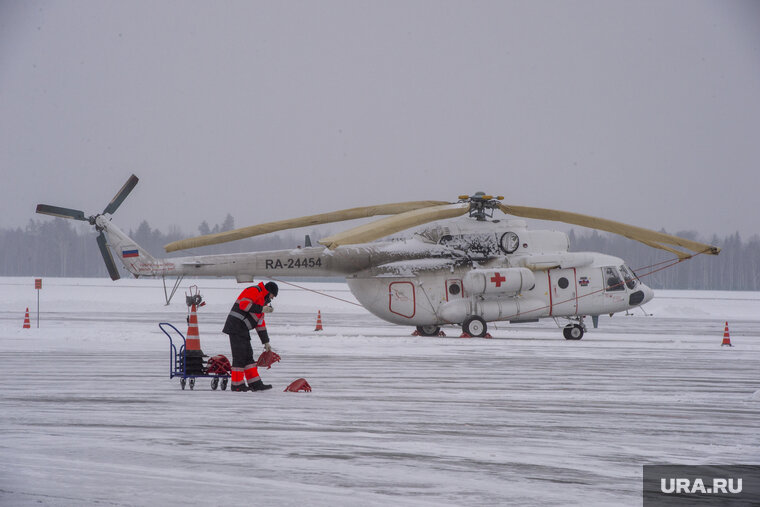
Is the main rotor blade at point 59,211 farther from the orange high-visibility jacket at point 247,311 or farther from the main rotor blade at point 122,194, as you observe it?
the orange high-visibility jacket at point 247,311

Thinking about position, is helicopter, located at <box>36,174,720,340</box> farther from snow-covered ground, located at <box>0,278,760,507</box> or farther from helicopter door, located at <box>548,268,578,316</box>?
snow-covered ground, located at <box>0,278,760,507</box>

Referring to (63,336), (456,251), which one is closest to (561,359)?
(456,251)

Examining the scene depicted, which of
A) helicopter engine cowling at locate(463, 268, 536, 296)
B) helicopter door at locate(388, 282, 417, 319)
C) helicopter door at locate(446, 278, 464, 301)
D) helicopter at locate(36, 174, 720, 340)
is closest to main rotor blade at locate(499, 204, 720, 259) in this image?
helicopter at locate(36, 174, 720, 340)

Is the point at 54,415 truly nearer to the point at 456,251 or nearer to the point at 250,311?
the point at 250,311

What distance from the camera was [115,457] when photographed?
601 cm

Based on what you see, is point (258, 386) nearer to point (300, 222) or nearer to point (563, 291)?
point (300, 222)

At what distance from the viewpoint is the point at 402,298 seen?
1962cm

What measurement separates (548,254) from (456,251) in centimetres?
255

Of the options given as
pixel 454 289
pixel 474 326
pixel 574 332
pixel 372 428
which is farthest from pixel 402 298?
pixel 372 428

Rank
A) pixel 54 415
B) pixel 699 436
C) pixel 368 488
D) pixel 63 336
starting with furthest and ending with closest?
1. pixel 63 336
2. pixel 54 415
3. pixel 699 436
4. pixel 368 488

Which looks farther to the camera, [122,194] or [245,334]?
[122,194]

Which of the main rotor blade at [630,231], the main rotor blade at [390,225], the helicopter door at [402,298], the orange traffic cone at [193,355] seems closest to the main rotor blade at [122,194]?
the main rotor blade at [390,225]

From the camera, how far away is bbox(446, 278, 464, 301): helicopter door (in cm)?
1980

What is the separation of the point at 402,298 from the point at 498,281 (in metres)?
2.58
